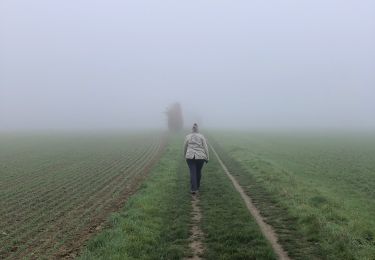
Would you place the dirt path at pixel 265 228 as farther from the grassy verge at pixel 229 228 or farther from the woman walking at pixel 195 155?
the woman walking at pixel 195 155

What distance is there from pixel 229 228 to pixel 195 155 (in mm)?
5868

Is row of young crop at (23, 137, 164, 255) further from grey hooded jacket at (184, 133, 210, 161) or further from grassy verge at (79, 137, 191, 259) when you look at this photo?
grey hooded jacket at (184, 133, 210, 161)

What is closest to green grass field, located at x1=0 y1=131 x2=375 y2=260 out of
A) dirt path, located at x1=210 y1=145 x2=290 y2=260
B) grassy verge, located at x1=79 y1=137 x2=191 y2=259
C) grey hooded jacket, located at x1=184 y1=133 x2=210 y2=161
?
grassy verge, located at x1=79 y1=137 x2=191 y2=259

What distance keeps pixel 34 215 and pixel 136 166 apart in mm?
14654

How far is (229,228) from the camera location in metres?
11.3

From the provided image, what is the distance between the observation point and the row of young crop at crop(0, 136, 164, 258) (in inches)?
421

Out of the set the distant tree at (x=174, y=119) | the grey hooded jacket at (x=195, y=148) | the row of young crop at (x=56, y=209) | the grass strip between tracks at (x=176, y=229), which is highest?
the distant tree at (x=174, y=119)

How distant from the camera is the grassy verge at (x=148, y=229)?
372 inches

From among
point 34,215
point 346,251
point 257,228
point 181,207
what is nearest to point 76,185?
point 34,215

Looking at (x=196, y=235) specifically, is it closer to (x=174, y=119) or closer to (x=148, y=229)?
(x=148, y=229)

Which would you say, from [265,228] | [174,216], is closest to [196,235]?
[265,228]

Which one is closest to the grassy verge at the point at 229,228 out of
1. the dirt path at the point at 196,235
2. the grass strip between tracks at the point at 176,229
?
the grass strip between tracks at the point at 176,229

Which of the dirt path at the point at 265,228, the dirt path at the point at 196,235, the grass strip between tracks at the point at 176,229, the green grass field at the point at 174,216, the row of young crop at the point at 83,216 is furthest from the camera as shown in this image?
the row of young crop at the point at 83,216

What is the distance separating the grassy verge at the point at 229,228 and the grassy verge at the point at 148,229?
1.97ft
